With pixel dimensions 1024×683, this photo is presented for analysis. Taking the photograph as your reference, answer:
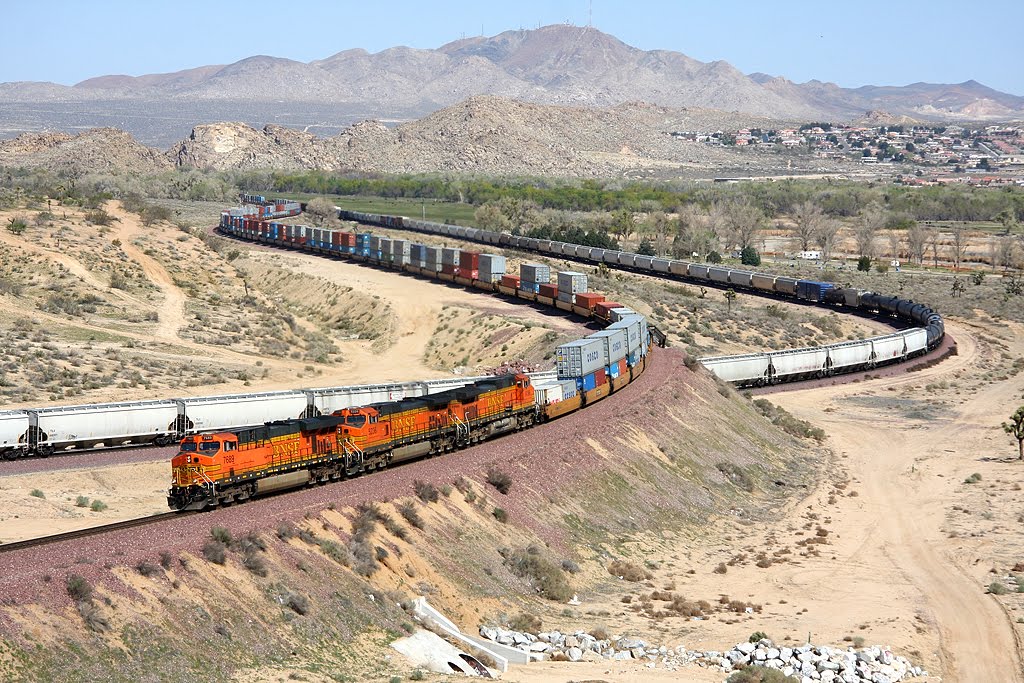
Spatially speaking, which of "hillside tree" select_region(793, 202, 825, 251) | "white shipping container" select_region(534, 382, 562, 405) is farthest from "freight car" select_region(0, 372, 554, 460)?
"hillside tree" select_region(793, 202, 825, 251)

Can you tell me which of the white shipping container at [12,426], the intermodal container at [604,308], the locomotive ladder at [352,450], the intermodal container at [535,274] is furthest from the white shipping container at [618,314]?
the white shipping container at [12,426]

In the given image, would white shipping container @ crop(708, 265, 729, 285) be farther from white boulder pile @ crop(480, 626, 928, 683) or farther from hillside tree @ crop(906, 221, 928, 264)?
white boulder pile @ crop(480, 626, 928, 683)

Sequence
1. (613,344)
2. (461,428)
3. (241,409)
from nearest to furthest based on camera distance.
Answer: (461,428), (241,409), (613,344)

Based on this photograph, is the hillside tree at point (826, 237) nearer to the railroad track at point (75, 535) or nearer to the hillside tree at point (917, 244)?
the hillside tree at point (917, 244)

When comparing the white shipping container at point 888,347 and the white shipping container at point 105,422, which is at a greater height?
the white shipping container at point 105,422

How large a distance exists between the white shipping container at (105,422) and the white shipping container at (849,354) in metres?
46.8

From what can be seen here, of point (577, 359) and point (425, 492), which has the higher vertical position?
point (577, 359)

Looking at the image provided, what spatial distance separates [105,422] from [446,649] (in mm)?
20202

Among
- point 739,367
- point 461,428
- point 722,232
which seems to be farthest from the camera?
point 722,232

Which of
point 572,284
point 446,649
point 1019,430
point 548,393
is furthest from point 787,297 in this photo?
point 446,649

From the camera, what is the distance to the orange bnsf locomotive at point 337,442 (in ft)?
103

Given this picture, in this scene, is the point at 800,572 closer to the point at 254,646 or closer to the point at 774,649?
the point at 774,649

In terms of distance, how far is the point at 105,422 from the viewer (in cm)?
4225

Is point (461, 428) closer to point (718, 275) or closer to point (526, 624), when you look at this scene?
point (526, 624)
